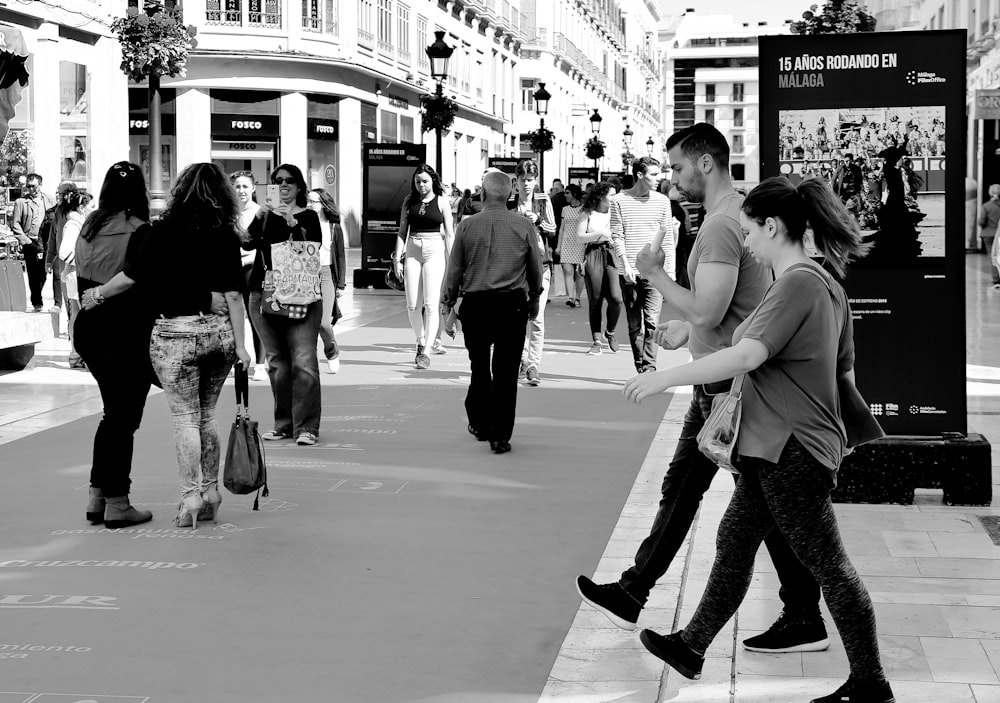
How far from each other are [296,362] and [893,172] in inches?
155

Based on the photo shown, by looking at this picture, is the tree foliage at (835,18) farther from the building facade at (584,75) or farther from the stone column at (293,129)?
the building facade at (584,75)

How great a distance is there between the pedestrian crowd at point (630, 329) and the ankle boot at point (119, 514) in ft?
0.04

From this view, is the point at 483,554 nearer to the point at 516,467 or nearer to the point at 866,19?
the point at 516,467

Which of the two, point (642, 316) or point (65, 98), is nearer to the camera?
point (642, 316)

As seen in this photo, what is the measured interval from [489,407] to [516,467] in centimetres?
63

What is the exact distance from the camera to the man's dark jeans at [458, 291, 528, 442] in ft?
29.7

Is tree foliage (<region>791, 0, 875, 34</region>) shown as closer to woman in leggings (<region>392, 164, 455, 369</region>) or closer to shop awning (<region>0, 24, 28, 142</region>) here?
woman in leggings (<region>392, 164, 455, 369</region>)

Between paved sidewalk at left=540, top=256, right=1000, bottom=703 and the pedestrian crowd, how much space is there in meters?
0.15

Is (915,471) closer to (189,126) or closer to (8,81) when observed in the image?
(8,81)

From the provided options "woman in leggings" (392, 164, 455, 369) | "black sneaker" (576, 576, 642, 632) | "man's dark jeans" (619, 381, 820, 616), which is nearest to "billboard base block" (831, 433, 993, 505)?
"man's dark jeans" (619, 381, 820, 616)

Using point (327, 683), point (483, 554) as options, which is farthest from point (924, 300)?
point (327, 683)

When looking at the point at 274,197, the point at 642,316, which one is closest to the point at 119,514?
the point at 274,197

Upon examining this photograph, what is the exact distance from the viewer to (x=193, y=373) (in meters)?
6.77

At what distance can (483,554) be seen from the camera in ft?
21.0
